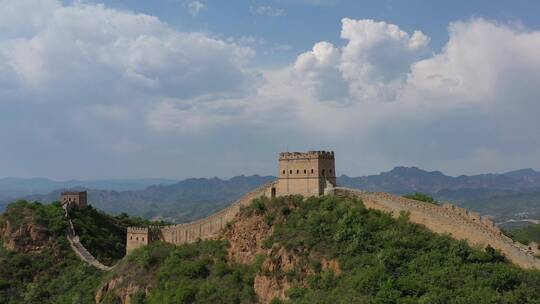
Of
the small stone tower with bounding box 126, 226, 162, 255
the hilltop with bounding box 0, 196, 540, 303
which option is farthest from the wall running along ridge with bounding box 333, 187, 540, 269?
the small stone tower with bounding box 126, 226, 162, 255

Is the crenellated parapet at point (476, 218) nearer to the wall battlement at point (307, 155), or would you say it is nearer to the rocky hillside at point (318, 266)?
the rocky hillside at point (318, 266)

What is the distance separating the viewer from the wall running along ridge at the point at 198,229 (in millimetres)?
57344

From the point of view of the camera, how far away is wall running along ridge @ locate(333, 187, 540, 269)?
39.7m

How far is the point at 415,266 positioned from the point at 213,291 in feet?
63.0

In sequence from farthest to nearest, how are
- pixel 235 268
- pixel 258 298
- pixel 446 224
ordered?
1. pixel 235 268
2. pixel 258 298
3. pixel 446 224

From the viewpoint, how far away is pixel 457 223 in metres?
42.6

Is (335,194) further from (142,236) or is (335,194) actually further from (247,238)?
(142,236)

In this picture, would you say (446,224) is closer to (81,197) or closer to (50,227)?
(50,227)

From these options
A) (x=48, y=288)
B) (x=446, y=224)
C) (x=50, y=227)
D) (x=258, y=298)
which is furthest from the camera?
(x=50, y=227)

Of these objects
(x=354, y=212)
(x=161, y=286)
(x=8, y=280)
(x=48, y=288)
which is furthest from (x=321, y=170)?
(x=8, y=280)

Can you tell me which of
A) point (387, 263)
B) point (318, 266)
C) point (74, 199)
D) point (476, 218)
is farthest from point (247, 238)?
point (74, 199)

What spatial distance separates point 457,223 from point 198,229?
29.4m

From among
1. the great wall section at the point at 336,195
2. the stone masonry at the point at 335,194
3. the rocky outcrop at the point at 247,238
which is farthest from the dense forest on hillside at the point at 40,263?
the rocky outcrop at the point at 247,238

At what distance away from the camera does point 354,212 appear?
48156 mm
